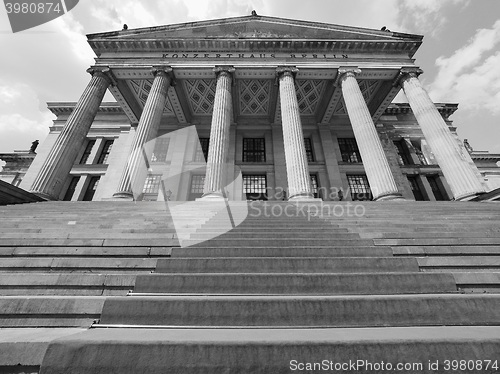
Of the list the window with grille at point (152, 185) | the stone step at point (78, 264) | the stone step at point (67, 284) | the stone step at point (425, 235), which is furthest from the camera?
the window with grille at point (152, 185)

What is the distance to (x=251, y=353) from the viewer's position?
5.71ft

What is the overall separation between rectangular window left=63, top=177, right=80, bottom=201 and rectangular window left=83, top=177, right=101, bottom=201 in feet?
3.80

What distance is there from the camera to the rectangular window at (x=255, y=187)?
19.9m

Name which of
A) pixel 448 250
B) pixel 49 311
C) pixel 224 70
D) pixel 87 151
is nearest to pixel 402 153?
pixel 224 70

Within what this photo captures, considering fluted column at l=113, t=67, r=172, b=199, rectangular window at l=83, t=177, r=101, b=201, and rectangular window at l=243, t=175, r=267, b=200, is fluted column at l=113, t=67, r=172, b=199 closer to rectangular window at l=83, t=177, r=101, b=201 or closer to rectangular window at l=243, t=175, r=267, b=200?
rectangular window at l=243, t=175, r=267, b=200

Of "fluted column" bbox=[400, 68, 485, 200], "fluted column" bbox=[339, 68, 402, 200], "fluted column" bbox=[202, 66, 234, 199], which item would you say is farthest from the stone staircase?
"fluted column" bbox=[400, 68, 485, 200]

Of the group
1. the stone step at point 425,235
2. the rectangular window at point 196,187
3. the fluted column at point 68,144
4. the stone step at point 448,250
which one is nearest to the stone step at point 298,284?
the stone step at point 448,250

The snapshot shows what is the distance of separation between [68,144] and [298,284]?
15361mm

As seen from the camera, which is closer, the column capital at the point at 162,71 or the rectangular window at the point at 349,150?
the column capital at the point at 162,71

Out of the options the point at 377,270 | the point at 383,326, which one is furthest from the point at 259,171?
the point at 383,326

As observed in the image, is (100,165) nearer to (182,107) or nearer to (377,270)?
(182,107)

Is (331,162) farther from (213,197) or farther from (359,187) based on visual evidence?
(213,197)

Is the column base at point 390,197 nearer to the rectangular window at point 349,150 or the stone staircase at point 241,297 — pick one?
the stone staircase at point 241,297

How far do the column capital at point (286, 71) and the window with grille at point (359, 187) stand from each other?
1041cm
